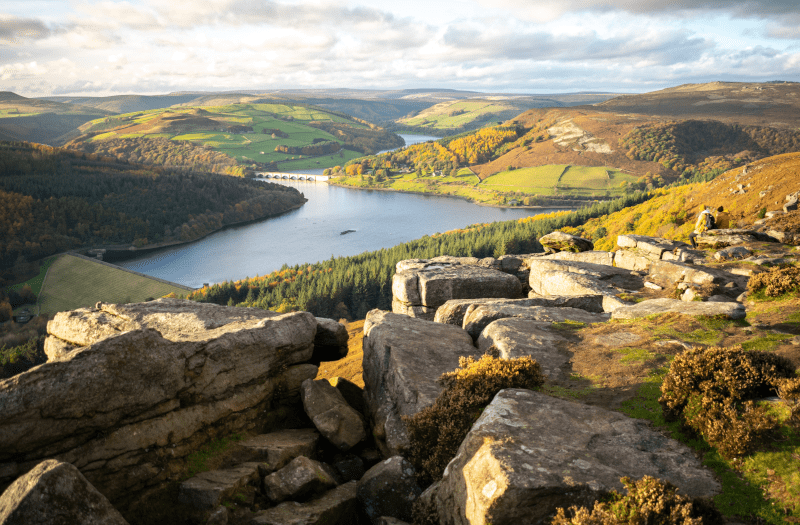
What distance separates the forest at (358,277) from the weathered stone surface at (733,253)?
253 feet

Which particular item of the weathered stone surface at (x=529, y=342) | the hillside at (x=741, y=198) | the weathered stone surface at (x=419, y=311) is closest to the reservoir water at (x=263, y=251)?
the hillside at (x=741, y=198)

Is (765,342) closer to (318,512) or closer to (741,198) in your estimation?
(318,512)

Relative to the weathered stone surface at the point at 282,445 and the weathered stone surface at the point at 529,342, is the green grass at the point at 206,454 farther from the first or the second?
the weathered stone surface at the point at 529,342

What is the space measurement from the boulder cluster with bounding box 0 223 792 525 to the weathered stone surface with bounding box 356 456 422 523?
0.04 m

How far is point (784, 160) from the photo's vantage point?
48.0 meters

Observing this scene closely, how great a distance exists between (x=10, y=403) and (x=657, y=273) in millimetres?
30228

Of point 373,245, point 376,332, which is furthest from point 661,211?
point 373,245

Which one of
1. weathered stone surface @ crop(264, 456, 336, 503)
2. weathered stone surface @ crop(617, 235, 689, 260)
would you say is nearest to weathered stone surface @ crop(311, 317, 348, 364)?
weathered stone surface @ crop(264, 456, 336, 503)

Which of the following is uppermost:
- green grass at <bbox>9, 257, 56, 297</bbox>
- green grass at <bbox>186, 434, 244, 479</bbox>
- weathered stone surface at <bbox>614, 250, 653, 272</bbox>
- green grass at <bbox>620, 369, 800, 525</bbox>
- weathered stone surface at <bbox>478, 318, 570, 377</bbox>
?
green grass at <bbox>620, 369, 800, 525</bbox>

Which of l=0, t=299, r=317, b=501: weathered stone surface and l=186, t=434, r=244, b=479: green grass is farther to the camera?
l=186, t=434, r=244, b=479: green grass

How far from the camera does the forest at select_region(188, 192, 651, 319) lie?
338 feet

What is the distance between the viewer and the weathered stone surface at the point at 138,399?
1098cm

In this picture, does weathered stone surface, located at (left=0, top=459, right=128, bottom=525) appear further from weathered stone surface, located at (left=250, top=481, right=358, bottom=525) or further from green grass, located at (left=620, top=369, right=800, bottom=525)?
green grass, located at (left=620, top=369, right=800, bottom=525)

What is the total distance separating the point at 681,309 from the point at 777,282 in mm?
3887
